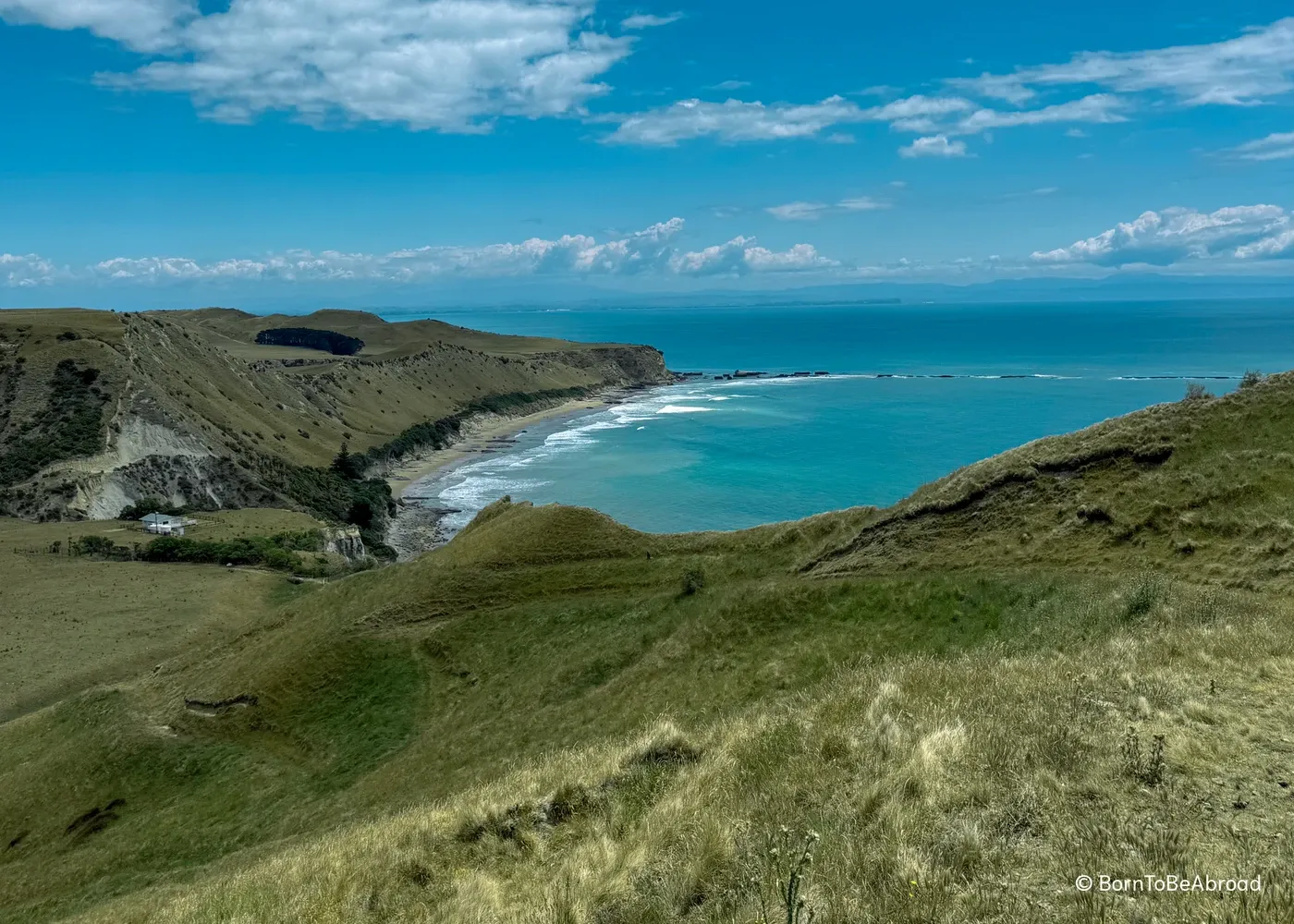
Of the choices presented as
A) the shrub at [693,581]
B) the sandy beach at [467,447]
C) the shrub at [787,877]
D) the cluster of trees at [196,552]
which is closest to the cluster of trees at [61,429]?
the cluster of trees at [196,552]

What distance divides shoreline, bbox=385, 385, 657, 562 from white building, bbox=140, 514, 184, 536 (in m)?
22.5

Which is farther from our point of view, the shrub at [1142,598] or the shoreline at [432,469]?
the shoreline at [432,469]

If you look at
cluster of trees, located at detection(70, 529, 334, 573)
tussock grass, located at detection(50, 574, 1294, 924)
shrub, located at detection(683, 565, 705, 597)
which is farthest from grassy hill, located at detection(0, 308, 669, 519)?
tussock grass, located at detection(50, 574, 1294, 924)

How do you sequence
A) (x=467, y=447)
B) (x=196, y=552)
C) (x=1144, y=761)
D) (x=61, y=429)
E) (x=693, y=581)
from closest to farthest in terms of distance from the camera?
(x=1144, y=761), (x=693, y=581), (x=196, y=552), (x=61, y=429), (x=467, y=447)

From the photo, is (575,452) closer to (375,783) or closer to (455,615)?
(455,615)

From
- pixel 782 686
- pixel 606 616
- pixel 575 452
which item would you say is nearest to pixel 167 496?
pixel 575 452

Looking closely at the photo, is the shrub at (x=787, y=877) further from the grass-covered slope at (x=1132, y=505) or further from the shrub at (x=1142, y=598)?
the grass-covered slope at (x=1132, y=505)

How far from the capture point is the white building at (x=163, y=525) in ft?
255

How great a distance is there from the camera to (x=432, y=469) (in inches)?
5650

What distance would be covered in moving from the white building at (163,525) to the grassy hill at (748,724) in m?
30.8

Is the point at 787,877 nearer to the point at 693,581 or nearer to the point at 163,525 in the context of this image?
the point at 693,581

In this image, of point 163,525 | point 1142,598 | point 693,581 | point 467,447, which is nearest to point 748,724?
point 1142,598

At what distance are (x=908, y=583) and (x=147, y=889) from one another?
2414 centimetres

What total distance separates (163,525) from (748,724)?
274ft
